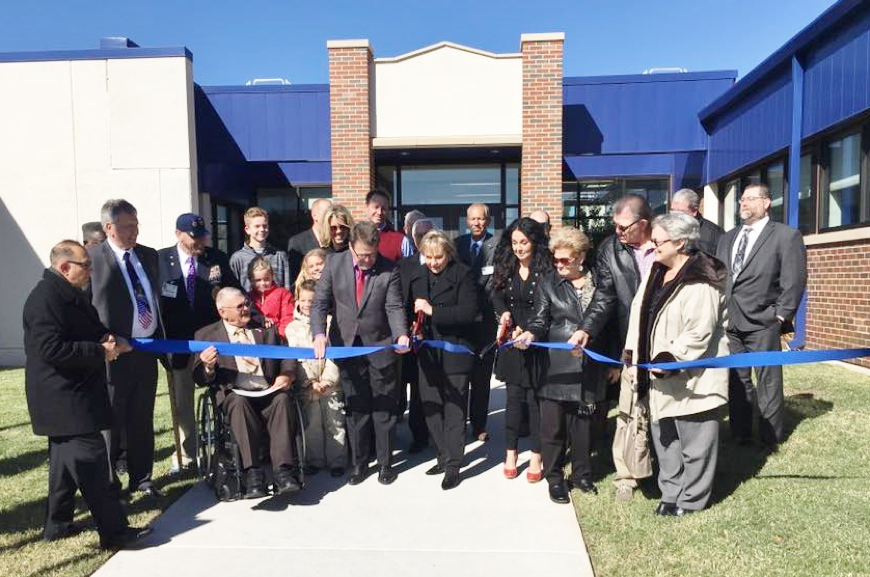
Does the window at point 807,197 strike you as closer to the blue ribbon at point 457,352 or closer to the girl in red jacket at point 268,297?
the blue ribbon at point 457,352

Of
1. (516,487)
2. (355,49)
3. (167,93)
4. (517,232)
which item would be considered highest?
(355,49)

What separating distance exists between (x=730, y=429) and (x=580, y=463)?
75.9 inches

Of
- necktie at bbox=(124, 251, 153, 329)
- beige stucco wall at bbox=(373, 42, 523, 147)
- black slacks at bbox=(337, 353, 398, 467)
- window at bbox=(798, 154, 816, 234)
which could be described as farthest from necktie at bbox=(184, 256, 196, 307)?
window at bbox=(798, 154, 816, 234)

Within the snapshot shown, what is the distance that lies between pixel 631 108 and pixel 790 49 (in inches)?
135

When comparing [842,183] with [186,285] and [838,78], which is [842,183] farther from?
[186,285]

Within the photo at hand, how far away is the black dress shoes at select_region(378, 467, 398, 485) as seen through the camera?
14.2ft

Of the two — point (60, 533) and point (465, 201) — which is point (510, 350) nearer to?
point (60, 533)

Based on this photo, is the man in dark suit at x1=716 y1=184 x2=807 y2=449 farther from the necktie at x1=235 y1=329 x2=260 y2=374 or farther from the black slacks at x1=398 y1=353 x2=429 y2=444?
the necktie at x1=235 y1=329 x2=260 y2=374

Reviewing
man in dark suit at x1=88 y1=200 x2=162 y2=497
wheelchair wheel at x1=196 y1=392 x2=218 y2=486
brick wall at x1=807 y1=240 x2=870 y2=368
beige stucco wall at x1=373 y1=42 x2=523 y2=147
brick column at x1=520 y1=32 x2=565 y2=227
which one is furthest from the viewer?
beige stucco wall at x1=373 y1=42 x2=523 y2=147

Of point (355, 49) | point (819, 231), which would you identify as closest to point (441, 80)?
point (355, 49)

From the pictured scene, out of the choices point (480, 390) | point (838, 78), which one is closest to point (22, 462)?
point (480, 390)

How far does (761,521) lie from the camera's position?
3.45m

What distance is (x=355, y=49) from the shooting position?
1049cm

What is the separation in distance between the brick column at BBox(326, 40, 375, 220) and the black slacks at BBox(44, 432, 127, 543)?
763 cm
